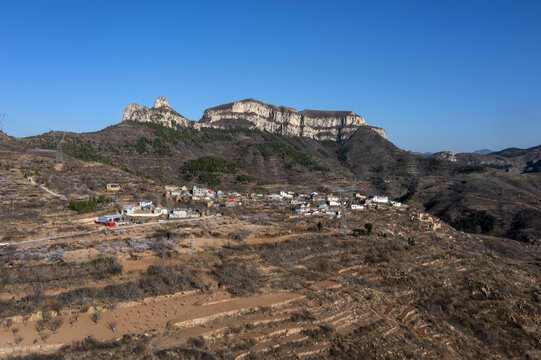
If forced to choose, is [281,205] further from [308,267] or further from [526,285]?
[526,285]

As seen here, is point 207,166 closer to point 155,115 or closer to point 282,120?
point 155,115

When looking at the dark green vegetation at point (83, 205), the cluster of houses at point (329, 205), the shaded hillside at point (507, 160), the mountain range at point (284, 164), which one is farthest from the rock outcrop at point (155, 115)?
the shaded hillside at point (507, 160)

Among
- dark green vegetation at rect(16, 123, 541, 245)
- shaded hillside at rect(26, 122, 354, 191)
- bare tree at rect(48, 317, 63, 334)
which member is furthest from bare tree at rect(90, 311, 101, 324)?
shaded hillside at rect(26, 122, 354, 191)

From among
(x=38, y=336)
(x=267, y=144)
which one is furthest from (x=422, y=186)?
(x=38, y=336)

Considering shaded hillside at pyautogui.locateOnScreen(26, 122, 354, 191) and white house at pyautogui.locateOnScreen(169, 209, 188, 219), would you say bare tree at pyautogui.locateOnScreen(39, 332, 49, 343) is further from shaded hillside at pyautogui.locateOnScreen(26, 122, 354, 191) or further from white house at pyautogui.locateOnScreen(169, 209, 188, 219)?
shaded hillside at pyautogui.locateOnScreen(26, 122, 354, 191)

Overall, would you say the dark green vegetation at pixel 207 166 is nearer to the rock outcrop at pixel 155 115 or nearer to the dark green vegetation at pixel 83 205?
the rock outcrop at pixel 155 115

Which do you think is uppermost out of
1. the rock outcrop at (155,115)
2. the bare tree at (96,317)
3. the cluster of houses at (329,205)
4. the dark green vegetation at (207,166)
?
the rock outcrop at (155,115)

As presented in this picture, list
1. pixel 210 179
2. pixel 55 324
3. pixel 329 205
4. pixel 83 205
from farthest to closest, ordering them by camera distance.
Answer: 1. pixel 210 179
2. pixel 329 205
3. pixel 83 205
4. pixel 55 324

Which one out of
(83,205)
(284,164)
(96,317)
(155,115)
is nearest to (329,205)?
(83,205)
